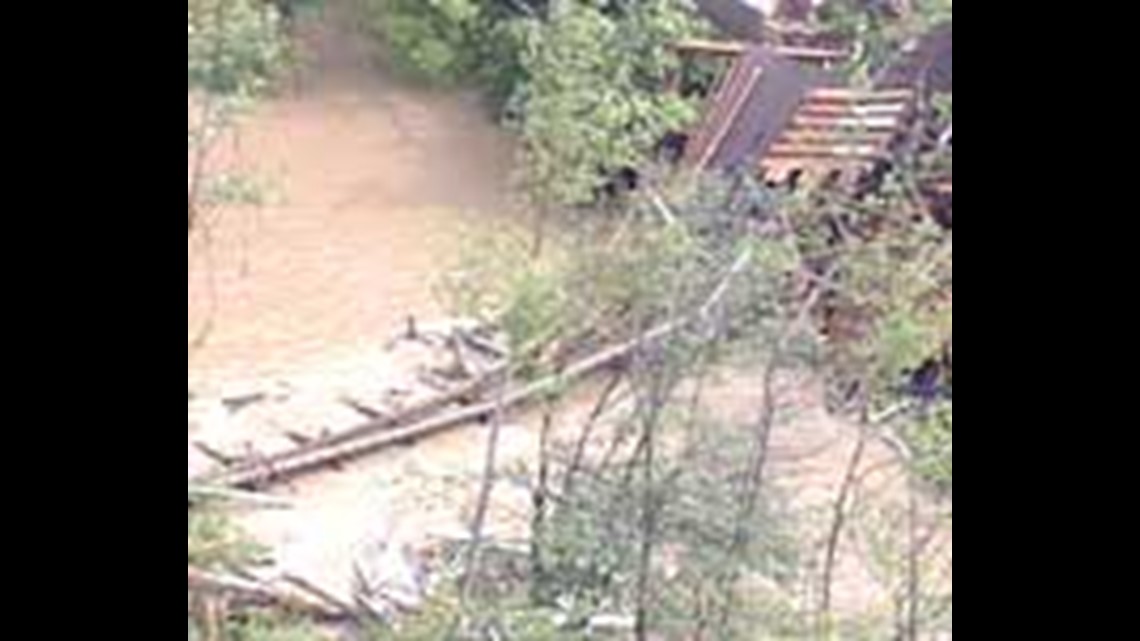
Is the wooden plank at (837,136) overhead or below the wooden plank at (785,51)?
below

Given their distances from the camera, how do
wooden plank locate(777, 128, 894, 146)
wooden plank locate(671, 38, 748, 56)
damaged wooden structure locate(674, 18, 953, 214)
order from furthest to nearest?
wooden plank locate(671, 38, 748, 56), wooden plank locate(777, 128, 894, 146), damaged wooden structure locate(674, 18, 953, 214)

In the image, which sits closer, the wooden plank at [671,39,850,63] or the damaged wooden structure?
the damaged wooden structure

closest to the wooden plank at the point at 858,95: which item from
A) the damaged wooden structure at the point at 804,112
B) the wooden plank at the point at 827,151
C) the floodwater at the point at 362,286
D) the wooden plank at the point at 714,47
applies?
the damaged wooden structure at the point at 804,112

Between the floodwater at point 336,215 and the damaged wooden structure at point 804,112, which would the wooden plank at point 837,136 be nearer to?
the damaged wooden structure at point 804,112

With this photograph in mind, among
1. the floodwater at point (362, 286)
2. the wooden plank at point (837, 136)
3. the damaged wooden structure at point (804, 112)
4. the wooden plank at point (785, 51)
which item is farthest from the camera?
the wooden plank at point (785, 51)

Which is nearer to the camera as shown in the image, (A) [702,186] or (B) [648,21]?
(A) [702,186]

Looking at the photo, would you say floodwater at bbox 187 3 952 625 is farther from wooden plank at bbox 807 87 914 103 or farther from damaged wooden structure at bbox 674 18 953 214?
wooden plank at bbox 807 87 914 103

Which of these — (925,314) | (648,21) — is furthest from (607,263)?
(648,21)

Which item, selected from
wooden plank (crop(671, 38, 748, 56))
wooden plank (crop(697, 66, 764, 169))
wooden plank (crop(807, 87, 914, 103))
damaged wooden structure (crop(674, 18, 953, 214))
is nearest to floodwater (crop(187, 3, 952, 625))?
wooden plank (crop(697, 66, 764, 169))

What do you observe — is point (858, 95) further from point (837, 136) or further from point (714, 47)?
point (714, 47)

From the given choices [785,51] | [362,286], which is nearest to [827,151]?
[785,51]
